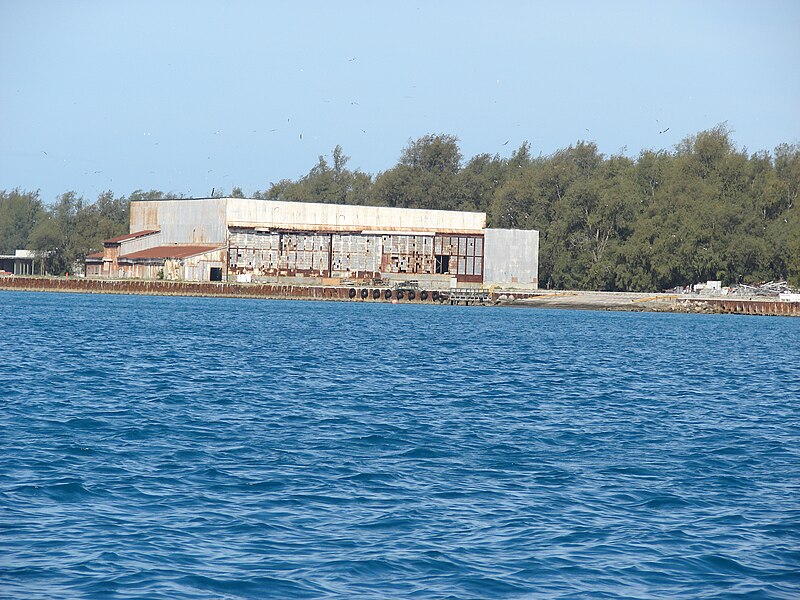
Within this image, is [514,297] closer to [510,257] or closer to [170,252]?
[510,257]

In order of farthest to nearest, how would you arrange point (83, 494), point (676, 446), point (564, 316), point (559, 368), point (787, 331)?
point (564, 316) → point (787, 331) → point (559, 368) → point (676, 446) → point (83, 494)

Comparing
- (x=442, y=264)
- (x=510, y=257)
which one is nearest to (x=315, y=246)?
(x=442, y=264)

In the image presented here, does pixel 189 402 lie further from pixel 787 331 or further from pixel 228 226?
pixel 228 226

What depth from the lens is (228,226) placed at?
305ft

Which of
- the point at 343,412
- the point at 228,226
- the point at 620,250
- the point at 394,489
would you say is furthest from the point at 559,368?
the point at 620,250

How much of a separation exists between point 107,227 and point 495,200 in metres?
43.4

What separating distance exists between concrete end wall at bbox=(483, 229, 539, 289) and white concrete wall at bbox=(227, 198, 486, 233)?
6.36 ft

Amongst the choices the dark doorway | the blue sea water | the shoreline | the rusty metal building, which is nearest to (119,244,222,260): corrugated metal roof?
the rusty metal building

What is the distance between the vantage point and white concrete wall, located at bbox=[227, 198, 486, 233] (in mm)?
93438

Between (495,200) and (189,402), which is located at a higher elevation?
(495,200)

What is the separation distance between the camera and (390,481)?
15.4 m

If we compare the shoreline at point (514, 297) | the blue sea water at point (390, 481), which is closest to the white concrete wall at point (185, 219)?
the shoreline at point (514, 297)

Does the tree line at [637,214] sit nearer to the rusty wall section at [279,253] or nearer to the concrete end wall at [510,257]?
the concrete end wall at [510,257]

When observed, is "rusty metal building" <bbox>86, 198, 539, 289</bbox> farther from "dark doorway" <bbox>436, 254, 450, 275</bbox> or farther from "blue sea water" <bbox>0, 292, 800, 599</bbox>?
"blue sea water" <bbox>0, 292, 800, 599</bbox>
